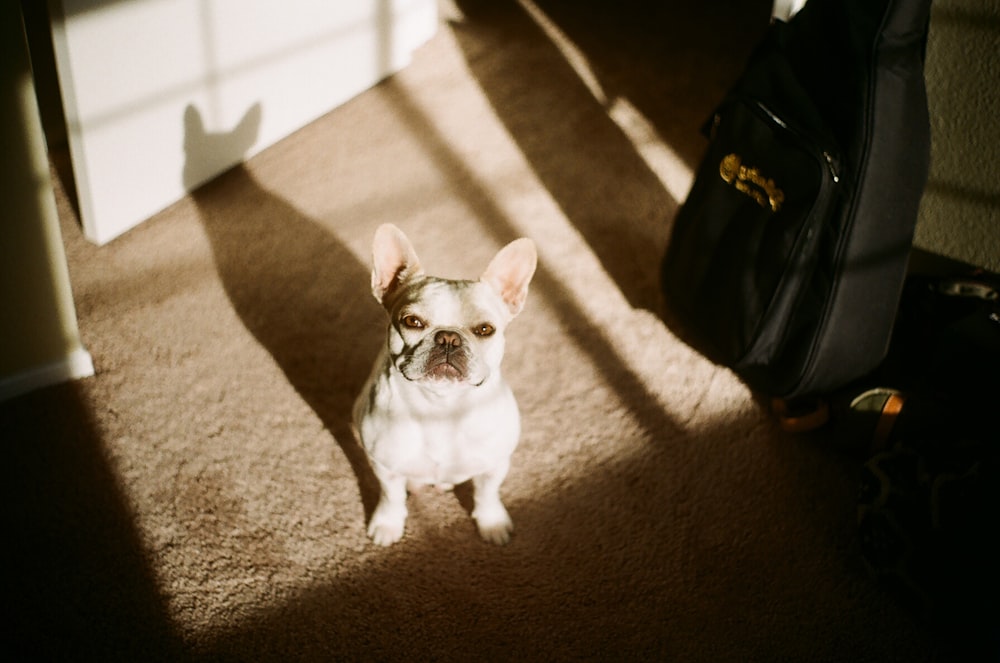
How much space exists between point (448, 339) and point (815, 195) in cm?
75

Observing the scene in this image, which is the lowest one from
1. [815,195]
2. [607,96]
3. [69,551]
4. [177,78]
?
[69,551]

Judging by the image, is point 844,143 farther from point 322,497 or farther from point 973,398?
point 322,497

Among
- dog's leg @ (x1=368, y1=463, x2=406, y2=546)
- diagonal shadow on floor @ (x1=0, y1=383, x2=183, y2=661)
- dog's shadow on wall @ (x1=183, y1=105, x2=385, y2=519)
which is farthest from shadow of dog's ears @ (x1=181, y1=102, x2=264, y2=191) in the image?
dog's leg @ (x1=368, y1=463, x2=406, y2=546)

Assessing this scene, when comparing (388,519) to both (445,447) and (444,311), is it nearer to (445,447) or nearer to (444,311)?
(445,447)

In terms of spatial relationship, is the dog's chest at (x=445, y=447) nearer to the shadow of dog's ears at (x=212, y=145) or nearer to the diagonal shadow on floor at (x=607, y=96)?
the diagonal shadow on floor at (x=607, y=96)

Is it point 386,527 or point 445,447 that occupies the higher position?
point 445,447

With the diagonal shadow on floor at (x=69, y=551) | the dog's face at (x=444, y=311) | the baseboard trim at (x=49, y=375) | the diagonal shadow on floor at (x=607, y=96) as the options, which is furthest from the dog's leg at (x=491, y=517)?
the baseboard trim at (x=49, y=375)

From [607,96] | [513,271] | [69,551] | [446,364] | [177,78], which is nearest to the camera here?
[446,364]

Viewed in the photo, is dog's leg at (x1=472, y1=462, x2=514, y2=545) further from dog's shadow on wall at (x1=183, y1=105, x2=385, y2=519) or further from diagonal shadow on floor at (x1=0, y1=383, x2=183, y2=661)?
diagonal shadow on floor at (x1=0, y1=383, x2=183, y2=661)

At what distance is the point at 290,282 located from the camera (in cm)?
205

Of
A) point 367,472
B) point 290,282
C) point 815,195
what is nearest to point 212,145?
point 290,282

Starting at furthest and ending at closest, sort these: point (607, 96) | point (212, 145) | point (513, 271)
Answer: point (607, 96) → point (212, 145) → point (513, 271)

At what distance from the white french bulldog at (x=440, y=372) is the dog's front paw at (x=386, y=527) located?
0.10m

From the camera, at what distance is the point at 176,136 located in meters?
2.12
